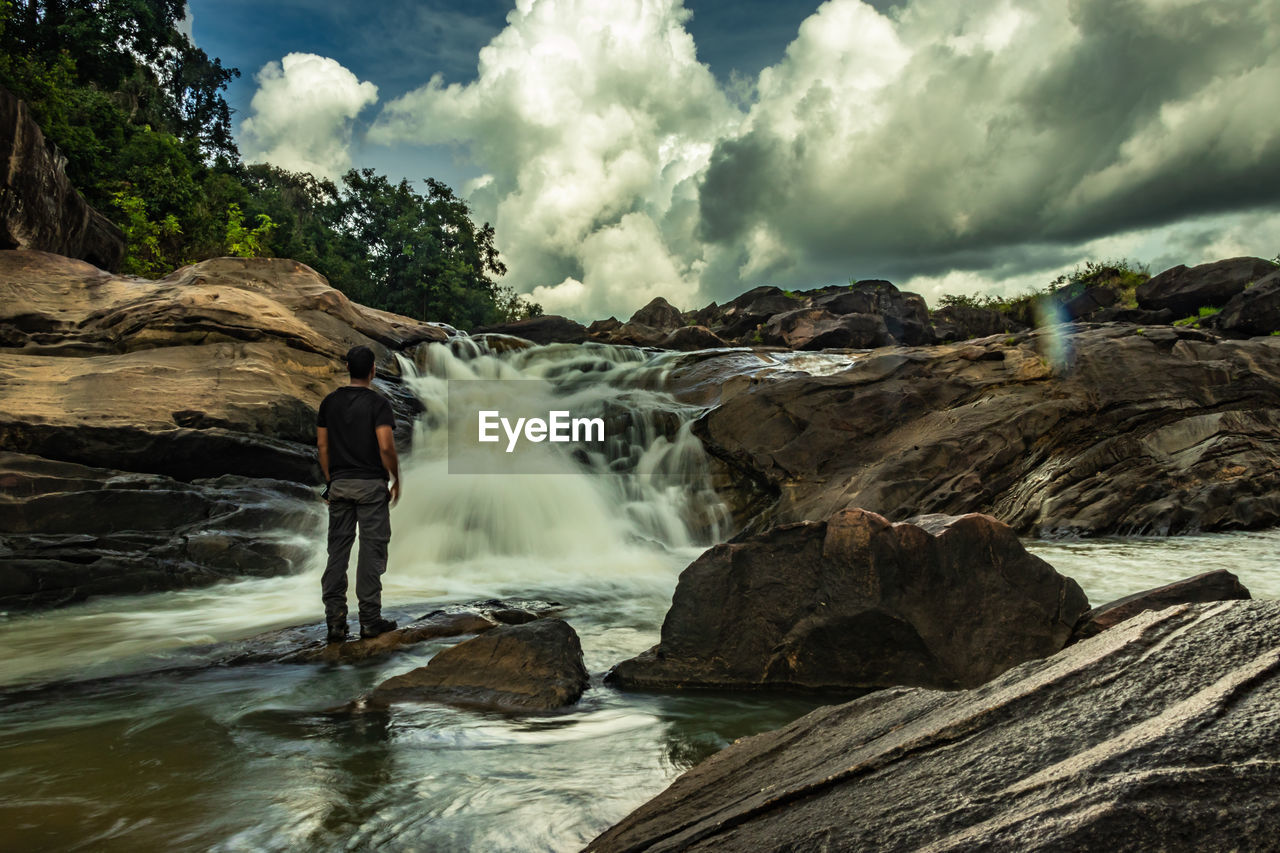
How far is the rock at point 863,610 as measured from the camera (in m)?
5.14

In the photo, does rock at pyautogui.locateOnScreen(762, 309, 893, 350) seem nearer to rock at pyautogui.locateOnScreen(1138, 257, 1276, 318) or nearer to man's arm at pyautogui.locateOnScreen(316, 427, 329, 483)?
rock at pyautogui.locateOnScreen(1138, 257, 1276, 318)

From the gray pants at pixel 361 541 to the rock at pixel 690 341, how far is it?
17.7 meters

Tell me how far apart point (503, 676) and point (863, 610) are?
106 inches

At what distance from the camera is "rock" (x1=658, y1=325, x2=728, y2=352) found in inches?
949

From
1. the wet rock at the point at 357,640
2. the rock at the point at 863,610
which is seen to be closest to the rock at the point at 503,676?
the rock at the point at 863,610

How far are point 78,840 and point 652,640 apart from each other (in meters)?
5.06

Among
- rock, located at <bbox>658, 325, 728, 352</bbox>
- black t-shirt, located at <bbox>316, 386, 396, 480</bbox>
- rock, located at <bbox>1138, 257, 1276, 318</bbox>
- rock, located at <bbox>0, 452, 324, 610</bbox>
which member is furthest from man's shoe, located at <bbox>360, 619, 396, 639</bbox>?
rock, located at <bbox>1138, 257, 1276, 318</bbox>

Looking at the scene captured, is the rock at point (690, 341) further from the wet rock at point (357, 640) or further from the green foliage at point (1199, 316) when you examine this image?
the wet rock at point (357, 640)

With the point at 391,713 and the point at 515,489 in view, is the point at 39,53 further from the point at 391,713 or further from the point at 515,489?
the point at 391,713

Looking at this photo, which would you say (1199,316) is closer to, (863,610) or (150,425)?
(863,610)

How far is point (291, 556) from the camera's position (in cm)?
1054

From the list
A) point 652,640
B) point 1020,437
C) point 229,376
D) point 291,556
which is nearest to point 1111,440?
point 1020,437

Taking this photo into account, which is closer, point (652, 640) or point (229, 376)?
point (652, 640)

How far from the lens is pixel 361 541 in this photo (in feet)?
22.2
